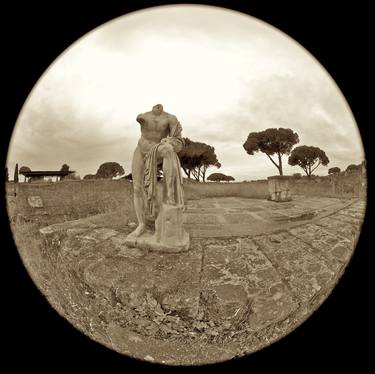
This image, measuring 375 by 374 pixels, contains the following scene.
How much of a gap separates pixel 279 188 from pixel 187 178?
2.78 feet

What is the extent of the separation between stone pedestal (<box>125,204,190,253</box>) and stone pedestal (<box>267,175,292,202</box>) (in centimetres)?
84

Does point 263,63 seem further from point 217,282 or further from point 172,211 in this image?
point 217,282

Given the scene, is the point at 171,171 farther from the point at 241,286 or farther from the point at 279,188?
the point at 241,286

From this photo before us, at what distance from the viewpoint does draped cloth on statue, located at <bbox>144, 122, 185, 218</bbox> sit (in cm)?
252

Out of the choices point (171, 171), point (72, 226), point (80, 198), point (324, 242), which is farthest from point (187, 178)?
point (324, 242)

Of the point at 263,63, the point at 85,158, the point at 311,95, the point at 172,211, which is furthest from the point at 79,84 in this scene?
the point at 311,95

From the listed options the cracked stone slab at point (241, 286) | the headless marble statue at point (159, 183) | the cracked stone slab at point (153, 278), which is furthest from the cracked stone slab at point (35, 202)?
the cracked stone slab at point (241, 286)

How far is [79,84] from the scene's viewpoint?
265 centimetres

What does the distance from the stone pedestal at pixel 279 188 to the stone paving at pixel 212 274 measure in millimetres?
72

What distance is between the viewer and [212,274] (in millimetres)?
2482

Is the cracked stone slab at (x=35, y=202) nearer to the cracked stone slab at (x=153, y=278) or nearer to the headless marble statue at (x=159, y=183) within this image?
the cracked stone slab at (x=153, y=278)

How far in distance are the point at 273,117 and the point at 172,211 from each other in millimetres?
1180

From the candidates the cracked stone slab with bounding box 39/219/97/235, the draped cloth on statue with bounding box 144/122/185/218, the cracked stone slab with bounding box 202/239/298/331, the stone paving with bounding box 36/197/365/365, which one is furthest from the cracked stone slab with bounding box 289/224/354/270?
the cracked stone slab with bounding box 39/219/97/235

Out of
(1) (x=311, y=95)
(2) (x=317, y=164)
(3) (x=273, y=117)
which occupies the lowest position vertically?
(2) (x=317, y=164)
